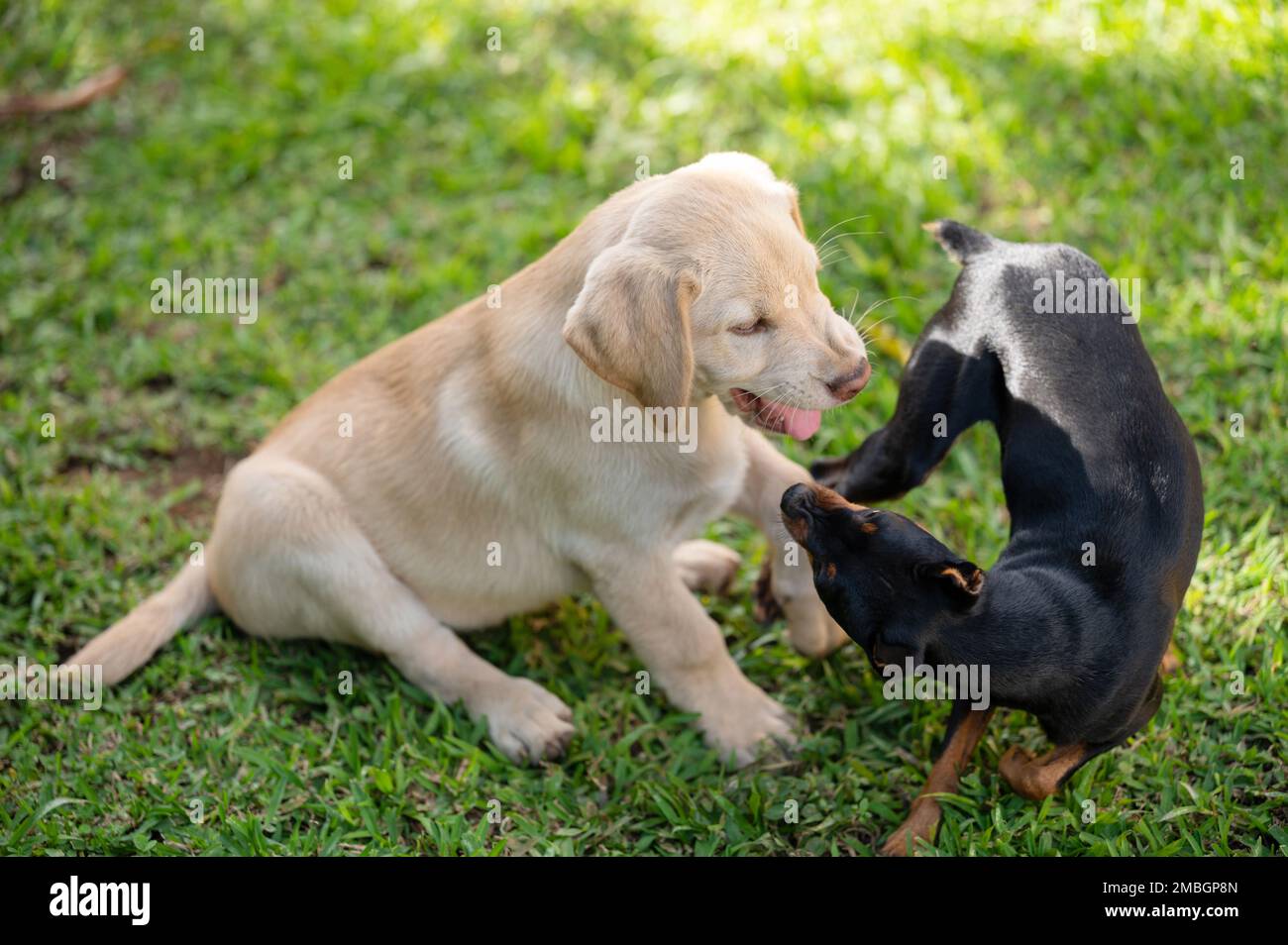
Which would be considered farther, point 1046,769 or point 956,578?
point 1046,769

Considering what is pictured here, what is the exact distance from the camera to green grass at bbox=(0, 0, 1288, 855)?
4215 millimetres

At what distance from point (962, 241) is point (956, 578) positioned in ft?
4.82

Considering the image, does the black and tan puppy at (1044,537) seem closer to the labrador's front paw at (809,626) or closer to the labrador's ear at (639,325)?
the labrador's ear at (639,325)

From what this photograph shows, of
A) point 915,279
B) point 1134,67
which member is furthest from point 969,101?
point 915,279

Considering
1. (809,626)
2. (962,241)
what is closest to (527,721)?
(809,626)

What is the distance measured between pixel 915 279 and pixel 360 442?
2.78m

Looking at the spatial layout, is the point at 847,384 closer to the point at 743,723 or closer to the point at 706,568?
the point at 743,723

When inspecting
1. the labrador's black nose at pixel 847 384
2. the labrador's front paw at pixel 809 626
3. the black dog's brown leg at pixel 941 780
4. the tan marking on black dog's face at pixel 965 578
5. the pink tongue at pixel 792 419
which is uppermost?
the labrador's black nose at pixel 847 384

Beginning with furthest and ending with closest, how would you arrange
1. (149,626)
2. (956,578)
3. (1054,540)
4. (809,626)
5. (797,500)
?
(149,626) < (809,626) < (1054,540) < (797,500) < (956,578)

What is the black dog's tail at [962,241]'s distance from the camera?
14.3 ft

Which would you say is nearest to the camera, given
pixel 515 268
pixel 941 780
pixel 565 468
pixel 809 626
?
→ pixel 941 780

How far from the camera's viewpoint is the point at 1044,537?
384 centimetres

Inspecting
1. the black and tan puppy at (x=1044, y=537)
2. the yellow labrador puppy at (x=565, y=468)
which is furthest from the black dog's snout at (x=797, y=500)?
the yellow labrador puppy at (x=565, y=468)

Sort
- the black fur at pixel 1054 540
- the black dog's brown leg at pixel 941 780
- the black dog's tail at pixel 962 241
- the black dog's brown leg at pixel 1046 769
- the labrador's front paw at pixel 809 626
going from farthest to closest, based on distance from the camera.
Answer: the labrador's front paw at pixel 809 626, the black dog's tail at pixel 962 241, the black dog's brown leg at pixel 941 780, the black dog's brown leg at pixel 1046 769, the black fur at pixel 1054 540
